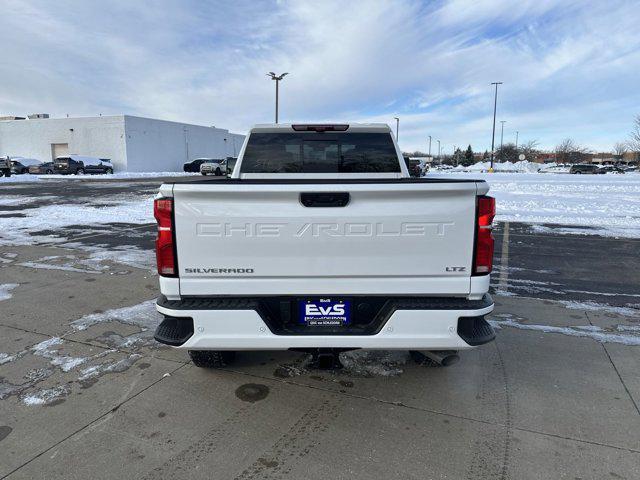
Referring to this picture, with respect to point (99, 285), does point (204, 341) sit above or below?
above

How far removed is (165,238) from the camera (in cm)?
292

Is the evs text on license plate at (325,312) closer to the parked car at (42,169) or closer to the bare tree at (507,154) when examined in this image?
the parked car at (42,169)

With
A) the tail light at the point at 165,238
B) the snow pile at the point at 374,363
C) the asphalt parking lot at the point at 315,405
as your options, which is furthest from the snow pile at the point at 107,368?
the snow pile at the point at 374,363

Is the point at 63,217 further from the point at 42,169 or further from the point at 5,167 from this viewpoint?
the point at 42,169

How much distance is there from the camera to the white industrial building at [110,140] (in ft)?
176

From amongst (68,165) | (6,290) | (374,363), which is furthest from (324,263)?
(68,165)

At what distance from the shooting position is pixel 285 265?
293 cm

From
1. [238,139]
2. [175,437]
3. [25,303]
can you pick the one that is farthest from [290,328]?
[238,139]

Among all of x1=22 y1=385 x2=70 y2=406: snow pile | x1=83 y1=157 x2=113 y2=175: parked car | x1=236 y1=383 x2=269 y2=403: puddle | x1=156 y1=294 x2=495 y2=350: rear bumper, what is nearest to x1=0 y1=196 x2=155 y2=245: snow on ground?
x1=22 y1=385 x2=70 y2=406: snow pile

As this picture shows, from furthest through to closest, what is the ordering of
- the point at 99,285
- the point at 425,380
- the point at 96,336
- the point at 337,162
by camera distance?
the point at 99,285 → the point at 337,162 → the point at 96,336 → the point at 425,380

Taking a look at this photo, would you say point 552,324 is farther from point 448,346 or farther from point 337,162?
point 337,162

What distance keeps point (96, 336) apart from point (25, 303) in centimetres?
171

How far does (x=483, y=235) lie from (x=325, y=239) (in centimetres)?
102

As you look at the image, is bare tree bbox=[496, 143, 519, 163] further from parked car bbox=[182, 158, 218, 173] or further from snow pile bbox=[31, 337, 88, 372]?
snow pile bbox=[31, 337, 88, 372]
